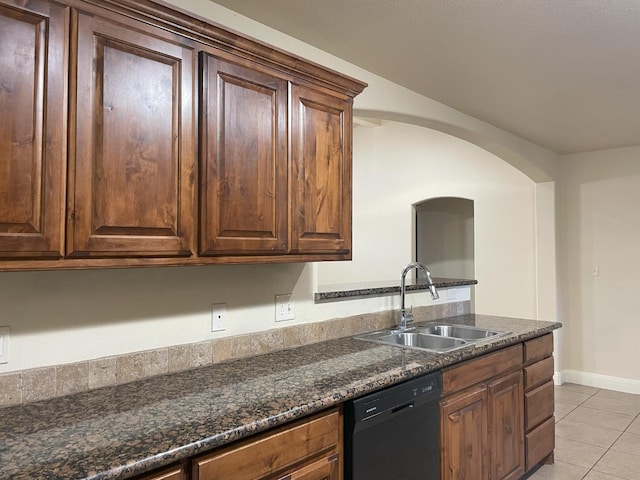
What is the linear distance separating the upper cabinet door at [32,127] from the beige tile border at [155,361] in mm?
509

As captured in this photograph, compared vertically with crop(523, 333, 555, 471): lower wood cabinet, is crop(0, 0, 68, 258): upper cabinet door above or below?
above

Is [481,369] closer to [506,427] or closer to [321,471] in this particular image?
[506,427]

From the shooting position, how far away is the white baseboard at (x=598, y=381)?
15.0 ft

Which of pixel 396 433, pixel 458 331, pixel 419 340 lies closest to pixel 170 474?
pixel 396 433

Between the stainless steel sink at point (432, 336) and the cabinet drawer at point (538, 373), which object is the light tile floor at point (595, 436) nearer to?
the cabinet drawer at point (538, 373)

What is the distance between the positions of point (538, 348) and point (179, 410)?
232cm

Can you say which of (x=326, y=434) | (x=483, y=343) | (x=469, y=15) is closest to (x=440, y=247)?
(x=483, y=343)

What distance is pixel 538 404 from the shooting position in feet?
9.36

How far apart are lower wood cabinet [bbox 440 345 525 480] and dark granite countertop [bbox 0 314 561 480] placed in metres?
0.22

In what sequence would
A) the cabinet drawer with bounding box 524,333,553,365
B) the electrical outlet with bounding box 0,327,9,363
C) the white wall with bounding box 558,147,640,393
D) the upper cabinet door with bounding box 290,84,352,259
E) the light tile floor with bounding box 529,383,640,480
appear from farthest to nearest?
1. the white wall with bounding box 558,147,640,393
2. the light tile floor with bounding box 529,383,640,480
3. the cabinet drawer with bounding box 524,333,553,365
4. the upper cabinet door with bounding box 290,84,352,259
5. the electrical outlet with bounding box 0,327,9,363

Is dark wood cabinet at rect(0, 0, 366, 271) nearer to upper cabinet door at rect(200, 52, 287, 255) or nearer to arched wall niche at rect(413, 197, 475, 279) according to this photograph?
upper cabinet door at rect(200, 52, 287, 255)

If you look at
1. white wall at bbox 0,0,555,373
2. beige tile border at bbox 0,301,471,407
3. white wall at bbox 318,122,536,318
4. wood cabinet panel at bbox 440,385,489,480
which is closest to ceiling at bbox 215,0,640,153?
white wall at bbox 0,0,555,373

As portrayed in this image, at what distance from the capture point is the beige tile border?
1478mm

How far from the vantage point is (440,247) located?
690 centimetres
